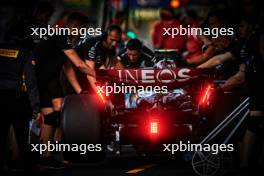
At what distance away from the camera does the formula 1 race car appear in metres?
13.5

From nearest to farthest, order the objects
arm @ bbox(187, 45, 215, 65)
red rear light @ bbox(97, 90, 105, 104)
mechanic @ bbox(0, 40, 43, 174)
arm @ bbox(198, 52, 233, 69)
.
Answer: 1. mechanic @ bbox(0, 40, 43, 174)
2. red rear light @ bbox(97, 90, 105, 104)
3. arm @ bbox(198, 52, 233, 69)
4. arm @ bbox(187, 45, 215, 65)

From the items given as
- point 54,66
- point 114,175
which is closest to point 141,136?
point 114,175

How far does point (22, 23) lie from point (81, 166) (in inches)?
100

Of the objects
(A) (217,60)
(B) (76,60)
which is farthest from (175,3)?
(A) (217,60)

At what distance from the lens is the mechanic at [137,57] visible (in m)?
16.0

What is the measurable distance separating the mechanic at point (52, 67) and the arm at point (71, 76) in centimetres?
92

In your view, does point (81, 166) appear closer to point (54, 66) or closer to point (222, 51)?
point (54, 66)

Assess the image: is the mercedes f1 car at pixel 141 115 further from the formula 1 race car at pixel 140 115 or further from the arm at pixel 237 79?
the arm at pixel 237 79

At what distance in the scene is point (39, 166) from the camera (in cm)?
1384

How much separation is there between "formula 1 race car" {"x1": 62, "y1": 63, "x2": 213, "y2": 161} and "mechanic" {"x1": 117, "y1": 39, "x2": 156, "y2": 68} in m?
1.87

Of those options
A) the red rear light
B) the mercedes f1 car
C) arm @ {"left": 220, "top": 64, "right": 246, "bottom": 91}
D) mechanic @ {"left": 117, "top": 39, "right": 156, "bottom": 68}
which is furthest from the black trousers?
mechanic @ {"left": 117, "top": 39, "right": 156, "bottom": 68}

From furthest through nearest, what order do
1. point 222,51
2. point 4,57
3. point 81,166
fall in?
point 222,51 < point 81,166 < point 4,57

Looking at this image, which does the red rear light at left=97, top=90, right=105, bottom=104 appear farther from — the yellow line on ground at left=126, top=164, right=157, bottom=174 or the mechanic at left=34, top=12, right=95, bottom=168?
the yellow line on ground at left=126, top=164, right=157, bottom=174

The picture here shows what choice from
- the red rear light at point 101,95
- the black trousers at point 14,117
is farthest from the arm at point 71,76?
the black trousers at point 14,117
